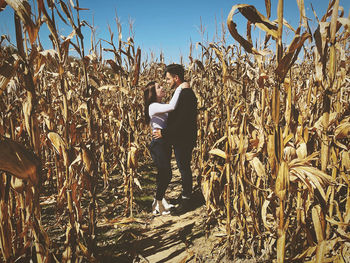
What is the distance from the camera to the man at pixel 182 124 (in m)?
2.97

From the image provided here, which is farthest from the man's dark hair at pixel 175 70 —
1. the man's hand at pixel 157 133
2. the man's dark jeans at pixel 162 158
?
the man's dark jeans at pixel 162 158

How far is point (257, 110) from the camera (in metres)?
1.84

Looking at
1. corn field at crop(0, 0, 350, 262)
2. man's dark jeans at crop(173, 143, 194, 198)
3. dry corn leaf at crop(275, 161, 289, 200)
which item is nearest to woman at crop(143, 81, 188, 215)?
man's dark jeans at crop(173, 143, 194, 198)

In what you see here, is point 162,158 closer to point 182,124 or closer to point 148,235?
point 182,124

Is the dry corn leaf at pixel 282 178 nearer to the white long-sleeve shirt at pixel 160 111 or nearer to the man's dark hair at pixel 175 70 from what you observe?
the white long-sleeve shirt at pixel 160 111

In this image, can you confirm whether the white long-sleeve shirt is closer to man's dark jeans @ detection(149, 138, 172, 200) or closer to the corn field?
man's dark jeans @ detection(149, 138, 172, 200)

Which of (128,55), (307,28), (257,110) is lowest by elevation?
(257,110)

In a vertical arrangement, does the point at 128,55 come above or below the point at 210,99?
above

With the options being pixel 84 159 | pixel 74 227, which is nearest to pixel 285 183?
pixel 84 159

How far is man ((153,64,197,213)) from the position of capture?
297cm

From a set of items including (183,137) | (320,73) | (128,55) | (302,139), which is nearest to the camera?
(320,73)

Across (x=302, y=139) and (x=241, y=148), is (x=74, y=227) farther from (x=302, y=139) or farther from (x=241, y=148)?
(x=302, y=139)

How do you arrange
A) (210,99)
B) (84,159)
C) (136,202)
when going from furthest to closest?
(210,99) < (136,202) < (84,159)

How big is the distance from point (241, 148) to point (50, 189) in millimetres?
3592
